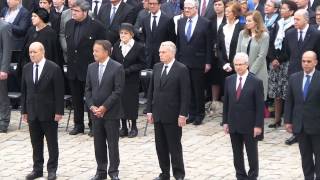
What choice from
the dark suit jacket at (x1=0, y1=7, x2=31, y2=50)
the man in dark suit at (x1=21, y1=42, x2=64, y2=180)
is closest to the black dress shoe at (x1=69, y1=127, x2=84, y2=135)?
the dark suit jacket at (x1=0, y1=7, x2=31, y2=50)

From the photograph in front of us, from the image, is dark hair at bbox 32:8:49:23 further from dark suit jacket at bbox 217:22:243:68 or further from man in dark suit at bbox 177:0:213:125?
dark suit jacket at bbox 217:22:243:68

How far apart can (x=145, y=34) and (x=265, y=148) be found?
361cm

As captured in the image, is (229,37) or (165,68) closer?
(165,68)

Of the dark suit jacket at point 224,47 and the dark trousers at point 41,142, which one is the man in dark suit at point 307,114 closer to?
the dark trousers at point 41,142

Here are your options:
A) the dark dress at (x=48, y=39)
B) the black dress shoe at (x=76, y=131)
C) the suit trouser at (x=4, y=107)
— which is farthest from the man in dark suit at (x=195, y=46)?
the suit trouser at (x=4, y=107)

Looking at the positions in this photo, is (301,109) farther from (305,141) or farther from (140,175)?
(140,175)

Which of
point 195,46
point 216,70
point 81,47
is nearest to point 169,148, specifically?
point 81,47

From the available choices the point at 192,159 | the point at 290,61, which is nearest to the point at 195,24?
the point at 290,61

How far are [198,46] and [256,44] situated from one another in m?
1.47

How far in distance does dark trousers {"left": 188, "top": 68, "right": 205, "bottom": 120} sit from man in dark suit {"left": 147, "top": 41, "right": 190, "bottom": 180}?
3.82 m

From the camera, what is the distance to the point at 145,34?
17.2 m

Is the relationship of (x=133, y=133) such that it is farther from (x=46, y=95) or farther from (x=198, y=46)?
(x=46, y=95)

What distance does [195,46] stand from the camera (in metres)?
16.8

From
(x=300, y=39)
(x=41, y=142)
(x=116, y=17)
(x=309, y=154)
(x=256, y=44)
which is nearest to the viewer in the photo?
(x=309, y=154)
